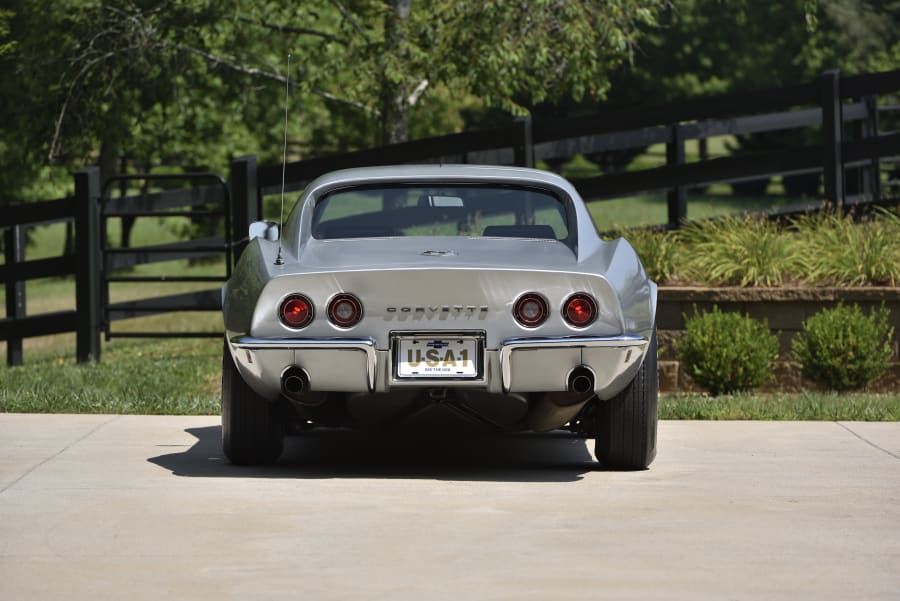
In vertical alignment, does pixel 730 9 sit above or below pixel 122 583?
above

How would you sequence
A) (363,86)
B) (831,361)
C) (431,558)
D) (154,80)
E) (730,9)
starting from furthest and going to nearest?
(730,9), (154,80), (363,86), (831,361), (431,558)

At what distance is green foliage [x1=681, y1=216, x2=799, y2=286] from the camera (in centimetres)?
1196

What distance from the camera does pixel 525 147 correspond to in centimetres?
1448

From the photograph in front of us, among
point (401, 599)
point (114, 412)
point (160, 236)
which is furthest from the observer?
point (160, 236)

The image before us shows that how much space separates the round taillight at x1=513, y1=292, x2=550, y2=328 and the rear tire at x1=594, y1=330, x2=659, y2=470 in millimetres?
713

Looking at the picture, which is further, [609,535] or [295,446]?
[295,446]

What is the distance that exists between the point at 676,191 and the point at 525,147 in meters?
1.69

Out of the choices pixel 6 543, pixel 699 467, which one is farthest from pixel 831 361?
pixel 6 543

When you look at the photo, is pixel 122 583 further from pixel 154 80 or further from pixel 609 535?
pixel 154 80

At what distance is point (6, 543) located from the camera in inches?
235

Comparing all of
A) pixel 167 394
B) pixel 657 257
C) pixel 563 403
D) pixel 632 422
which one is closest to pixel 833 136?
pixel 657 257

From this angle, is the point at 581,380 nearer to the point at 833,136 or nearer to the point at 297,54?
the point at 833,136

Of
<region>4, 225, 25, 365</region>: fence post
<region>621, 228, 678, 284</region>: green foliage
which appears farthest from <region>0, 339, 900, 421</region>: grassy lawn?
<region>4, 225, 25, 365</region>: fence post

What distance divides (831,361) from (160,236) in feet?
135
